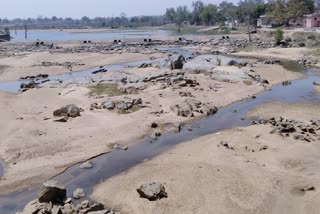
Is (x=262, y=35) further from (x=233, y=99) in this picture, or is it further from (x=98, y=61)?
(x=233, y=99)

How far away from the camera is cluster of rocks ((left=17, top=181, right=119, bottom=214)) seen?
63.6ft

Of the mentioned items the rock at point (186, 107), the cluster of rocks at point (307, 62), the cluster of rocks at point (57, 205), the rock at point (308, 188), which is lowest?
the cluster of rocks at point (57, 205)

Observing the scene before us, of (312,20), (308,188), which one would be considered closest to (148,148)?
(308,188)

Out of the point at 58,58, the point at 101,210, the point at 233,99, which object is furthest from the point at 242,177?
the point at 58,58

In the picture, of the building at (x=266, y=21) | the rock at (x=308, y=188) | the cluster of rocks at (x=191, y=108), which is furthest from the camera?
the building at (x=266, y=21)

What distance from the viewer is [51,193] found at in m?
20.5

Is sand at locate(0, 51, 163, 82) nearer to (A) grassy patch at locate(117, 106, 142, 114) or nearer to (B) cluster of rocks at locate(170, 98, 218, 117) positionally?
Answer: (A) grassy patch at locate(117, 106, 142, 114)

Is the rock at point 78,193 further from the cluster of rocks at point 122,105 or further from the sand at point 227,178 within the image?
the cluster of rocks at point 122,105

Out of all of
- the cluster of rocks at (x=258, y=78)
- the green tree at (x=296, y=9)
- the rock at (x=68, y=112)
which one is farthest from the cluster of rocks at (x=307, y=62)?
the green tree at (x=296, y=9)

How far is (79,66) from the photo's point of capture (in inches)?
3078

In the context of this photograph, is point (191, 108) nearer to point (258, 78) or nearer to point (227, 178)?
point (227, 178)

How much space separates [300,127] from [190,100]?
1225cm

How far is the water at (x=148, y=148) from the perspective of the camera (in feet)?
74.4

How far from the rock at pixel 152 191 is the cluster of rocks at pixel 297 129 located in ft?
43.0
